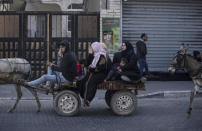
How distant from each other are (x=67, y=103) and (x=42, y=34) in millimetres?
7319

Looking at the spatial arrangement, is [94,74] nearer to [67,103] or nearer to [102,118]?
[67,103]

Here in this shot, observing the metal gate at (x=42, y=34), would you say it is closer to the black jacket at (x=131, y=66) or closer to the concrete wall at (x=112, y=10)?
the concrete wall at (x=112, y=10)

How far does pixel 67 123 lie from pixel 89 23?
823cm

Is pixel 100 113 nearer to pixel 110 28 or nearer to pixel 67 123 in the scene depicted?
pixel 67 123

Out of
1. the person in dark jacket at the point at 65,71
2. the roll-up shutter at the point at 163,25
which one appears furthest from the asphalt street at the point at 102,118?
the roll-up shutter at the point at 163,25

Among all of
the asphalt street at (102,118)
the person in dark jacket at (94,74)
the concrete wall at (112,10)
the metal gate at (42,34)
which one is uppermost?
the concrete wall at (112,10)

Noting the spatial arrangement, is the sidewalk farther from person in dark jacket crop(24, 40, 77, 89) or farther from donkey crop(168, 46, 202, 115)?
person in dark jacket crop(24, 40, 77, 89)

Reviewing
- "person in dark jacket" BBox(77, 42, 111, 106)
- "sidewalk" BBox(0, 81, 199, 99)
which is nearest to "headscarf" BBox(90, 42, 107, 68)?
"person in dark jacket" BBox(77, 42, 111, 106)

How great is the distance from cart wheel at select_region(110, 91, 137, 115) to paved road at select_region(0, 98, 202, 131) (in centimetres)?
18

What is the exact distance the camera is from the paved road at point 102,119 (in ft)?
27.5

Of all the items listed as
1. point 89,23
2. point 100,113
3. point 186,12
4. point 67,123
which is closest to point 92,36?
point 89,23

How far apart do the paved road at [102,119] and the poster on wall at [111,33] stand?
525 cm

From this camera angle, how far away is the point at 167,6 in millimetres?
17250

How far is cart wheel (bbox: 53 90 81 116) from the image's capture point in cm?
948
